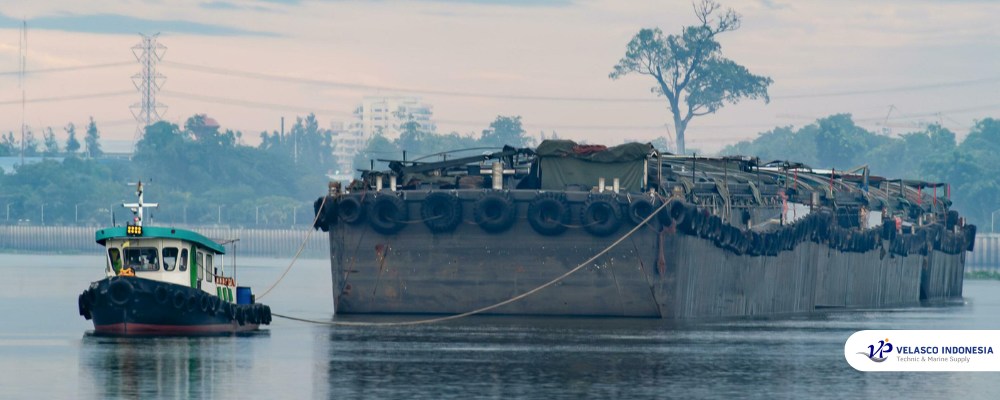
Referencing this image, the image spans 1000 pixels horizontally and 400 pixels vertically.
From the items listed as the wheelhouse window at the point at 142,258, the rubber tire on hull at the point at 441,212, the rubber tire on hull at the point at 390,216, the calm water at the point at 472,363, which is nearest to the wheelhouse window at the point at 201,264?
the wheelhouse window at the point at 142,258

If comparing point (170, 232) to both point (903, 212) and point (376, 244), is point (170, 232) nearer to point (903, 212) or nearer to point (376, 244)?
point (376, 244)

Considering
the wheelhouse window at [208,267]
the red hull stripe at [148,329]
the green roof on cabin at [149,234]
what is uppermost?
the green roof on cabin at [149,234]

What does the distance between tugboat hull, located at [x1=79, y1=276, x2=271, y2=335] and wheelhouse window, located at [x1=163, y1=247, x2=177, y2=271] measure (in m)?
0.83

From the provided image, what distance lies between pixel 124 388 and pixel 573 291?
25297 mm

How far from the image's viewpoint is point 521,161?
8631 cm

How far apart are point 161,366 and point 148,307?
29.9 feet

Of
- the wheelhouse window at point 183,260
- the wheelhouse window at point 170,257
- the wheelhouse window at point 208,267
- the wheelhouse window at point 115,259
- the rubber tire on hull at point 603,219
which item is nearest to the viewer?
the wheelhouse window at point 115,259

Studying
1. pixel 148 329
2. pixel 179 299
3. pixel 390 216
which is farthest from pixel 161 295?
pixel 390 216

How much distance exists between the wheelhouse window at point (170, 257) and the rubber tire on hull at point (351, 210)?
36.0ft

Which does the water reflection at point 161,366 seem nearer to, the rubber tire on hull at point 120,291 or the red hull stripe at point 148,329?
the red hull stripe at point 148,329

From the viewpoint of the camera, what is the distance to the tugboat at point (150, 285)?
64.9 metres

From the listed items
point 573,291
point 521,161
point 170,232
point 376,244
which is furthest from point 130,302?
point 521,161

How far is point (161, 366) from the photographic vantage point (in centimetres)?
5694

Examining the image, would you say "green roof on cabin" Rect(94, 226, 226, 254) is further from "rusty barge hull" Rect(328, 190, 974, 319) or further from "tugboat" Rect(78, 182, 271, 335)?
"rusty barge hull" Rect(328, 190, 974, 319)
